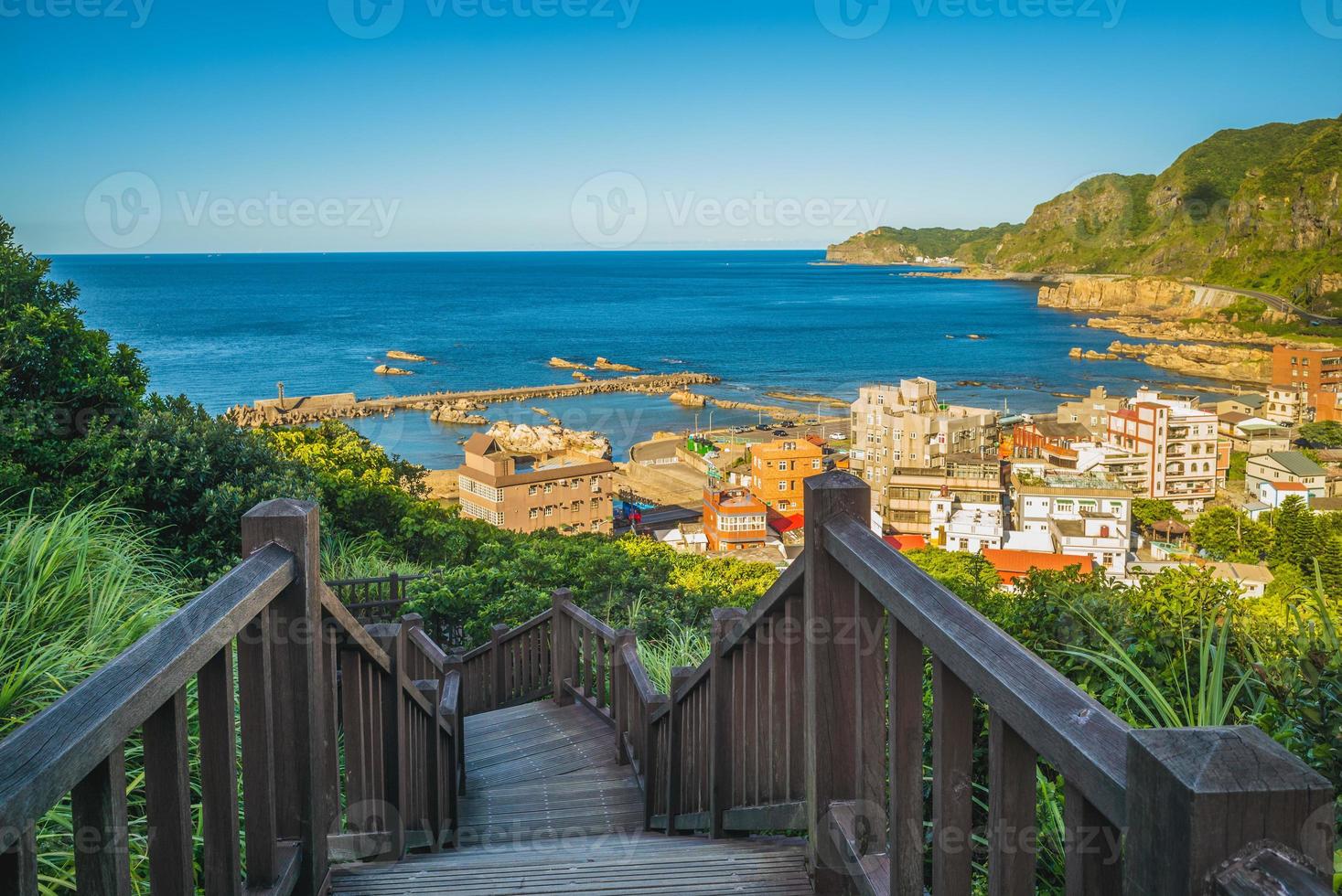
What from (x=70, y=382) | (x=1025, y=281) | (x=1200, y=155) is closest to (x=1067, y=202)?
(x=1025, y=281)

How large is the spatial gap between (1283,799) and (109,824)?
1.45m

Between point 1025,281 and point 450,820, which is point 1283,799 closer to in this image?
point 450,820

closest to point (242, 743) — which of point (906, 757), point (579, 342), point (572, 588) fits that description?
point (906, 757)

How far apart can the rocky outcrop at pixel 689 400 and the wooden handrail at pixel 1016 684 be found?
196 feet

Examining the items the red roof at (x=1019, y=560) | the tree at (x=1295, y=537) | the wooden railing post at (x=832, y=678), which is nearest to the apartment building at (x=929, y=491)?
the tree at (x=1295, y=537)

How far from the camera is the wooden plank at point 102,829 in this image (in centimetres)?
136

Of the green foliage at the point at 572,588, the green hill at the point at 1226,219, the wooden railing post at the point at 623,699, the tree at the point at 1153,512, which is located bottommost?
the tree at the point at 1153,512

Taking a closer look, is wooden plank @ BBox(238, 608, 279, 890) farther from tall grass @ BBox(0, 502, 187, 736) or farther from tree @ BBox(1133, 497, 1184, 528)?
tree @ BBox(1133, 497, 1184, 528)

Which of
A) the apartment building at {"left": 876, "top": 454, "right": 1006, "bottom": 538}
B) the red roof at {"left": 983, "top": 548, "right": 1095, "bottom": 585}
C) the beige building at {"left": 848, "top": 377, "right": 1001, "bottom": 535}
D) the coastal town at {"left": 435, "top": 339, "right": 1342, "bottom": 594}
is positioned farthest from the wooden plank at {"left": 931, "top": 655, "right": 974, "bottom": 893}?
the beige building at {"left": 848, "top": 377, "right": 1001, "bottom": 535}

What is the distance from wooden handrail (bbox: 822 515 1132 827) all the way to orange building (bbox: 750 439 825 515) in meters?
32.7

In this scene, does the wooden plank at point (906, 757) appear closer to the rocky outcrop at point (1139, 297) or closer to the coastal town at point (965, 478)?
the coastal town at point (965, 478)

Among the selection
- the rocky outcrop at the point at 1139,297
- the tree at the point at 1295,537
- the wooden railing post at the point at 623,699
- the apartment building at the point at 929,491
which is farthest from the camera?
the rocky outcrop at the point at 1139,297

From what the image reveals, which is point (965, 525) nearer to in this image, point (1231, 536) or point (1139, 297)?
point (1231, 536)

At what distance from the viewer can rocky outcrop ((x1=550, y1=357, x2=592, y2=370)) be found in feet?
254
